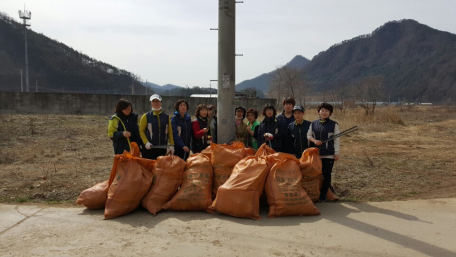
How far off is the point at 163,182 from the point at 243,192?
1011 millimetres

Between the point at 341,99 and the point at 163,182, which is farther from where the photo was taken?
the point at 341,99

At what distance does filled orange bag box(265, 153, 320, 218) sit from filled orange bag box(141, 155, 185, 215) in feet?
3.63

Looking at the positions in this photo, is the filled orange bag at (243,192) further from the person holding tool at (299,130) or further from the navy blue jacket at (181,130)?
the navy blue jacket at (181,130)

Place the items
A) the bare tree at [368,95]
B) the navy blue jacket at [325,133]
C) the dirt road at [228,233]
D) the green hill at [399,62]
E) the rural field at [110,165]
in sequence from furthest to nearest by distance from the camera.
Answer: the green hill at [399,62] → the bare tree at [368,95] → the rural field at [110,165] → the navy blue jacket at [325,133] → the dirt road at [228,233]

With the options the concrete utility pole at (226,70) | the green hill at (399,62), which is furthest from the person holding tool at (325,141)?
the green hill at (399,62)

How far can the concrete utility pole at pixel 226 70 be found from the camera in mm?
5254

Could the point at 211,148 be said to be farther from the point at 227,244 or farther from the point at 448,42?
the point at 448,42

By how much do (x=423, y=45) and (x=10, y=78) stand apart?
5658 inches

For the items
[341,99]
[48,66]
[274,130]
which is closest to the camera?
[274,130]

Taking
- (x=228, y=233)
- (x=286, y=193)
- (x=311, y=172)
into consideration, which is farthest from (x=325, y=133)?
(x=228, y=233)

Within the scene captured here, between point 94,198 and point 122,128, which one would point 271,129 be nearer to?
point 122,128

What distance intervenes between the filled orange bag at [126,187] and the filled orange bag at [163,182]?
8 cm

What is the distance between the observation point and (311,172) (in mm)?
4297

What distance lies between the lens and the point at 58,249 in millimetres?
3203
